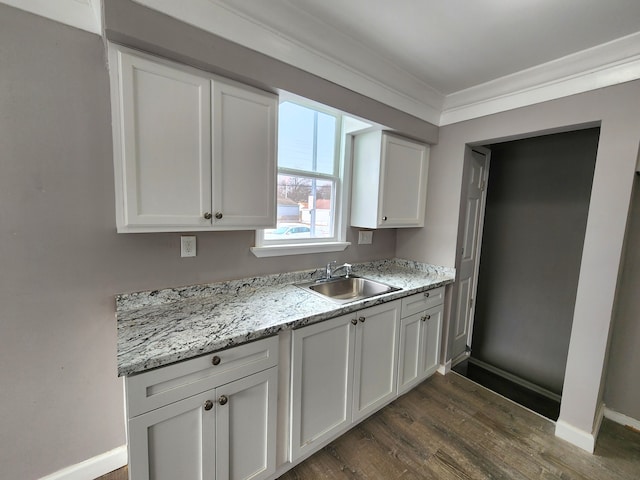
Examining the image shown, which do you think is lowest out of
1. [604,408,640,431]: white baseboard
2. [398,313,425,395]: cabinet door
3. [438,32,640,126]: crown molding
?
[604,408,640,431]: white baseboard

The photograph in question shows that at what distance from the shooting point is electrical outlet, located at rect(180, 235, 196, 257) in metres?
1.58

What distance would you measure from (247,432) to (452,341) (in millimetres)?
2124

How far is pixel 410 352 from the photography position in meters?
2.16

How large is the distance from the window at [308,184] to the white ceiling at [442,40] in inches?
17.0

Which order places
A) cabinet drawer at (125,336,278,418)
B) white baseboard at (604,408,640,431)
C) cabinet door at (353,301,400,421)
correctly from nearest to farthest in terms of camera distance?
cabinet drawer at (125,336,278,418) < cabinet door at (353,301,400,421) < white baseboard at (604,408,640,431)

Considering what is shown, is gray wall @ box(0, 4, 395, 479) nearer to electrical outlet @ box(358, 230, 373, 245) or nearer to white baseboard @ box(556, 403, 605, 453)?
electrical outlet @ box(358, 230, 373, 245)

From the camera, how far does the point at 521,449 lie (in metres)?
1.78

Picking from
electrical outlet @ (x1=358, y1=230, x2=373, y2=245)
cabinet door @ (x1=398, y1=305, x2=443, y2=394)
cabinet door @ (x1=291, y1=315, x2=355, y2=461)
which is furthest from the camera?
electrical outlet @ (x1=358, y1=230, x2=373, y2=245)

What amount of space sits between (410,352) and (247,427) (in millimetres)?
1365

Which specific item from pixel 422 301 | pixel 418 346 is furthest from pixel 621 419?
pixel 422 301

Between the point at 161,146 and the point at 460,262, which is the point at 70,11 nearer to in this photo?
the point at 161,146

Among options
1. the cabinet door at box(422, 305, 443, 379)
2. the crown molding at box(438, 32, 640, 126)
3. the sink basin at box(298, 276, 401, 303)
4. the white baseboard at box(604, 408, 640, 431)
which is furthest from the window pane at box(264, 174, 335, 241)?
the white baseboard at box(604, 408, 640, 431)

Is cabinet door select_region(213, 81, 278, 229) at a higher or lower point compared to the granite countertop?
higher

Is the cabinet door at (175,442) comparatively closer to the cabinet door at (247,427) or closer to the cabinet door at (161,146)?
the cabinet door at (247,427)
